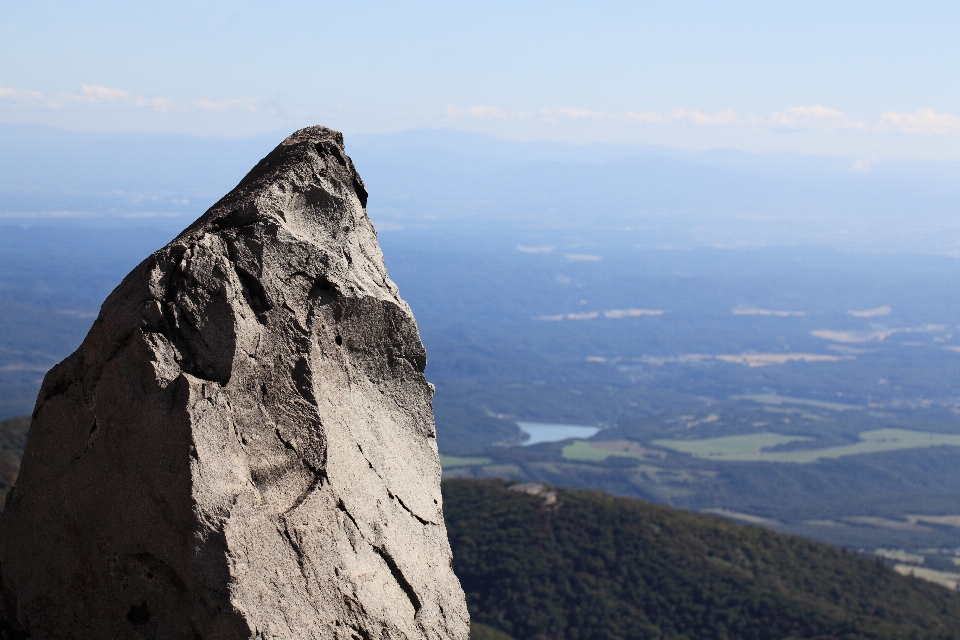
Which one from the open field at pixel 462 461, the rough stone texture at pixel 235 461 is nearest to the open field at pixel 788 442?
the open field at pixel 462 461

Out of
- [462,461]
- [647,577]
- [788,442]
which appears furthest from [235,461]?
[788,442]

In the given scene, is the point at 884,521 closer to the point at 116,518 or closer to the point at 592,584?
the point at 592,584

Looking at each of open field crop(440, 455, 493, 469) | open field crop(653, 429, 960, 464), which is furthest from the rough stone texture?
open field crop(653, 429, 960, 464)

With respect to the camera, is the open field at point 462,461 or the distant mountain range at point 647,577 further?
the open field at point 462,461

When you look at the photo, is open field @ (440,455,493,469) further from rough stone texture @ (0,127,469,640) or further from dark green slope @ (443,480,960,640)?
rough stone texture @ (0,127,469,640)

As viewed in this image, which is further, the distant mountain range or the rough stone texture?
the distant mountain range

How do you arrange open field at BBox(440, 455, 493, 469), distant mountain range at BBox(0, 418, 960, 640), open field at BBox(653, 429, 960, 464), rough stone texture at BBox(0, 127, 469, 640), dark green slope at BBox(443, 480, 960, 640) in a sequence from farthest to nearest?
open field at BBox(653, 429, 960, 464) < open field at BBox(440, 455, 493, 469) < dark green slope at BBox(443, 480, 960, 640) < distant mountain range at BBox(0, 418, 960, 640) < rough stone texture at BBox(0, 127, 469, 640)

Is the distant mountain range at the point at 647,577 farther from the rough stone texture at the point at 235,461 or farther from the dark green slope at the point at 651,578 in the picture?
the rough stone texture at the point at 235,461
